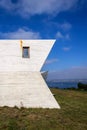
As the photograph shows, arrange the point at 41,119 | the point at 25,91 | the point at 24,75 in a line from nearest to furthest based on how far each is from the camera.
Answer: the point at 41,119 → the point at 25,91 → the point at 24,75

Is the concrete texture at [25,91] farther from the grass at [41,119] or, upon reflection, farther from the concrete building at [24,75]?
the grass at [41,119]

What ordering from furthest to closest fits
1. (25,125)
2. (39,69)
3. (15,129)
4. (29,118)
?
1. (39,69)
2. (29,118)
3. (25,125)
4. (15,129)

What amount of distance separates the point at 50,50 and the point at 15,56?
8.74ft

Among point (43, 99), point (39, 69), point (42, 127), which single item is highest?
point (39, 69)

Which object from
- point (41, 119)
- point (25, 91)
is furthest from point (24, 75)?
point (41, 119)

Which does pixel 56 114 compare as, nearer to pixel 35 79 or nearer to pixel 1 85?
pixel 35 79

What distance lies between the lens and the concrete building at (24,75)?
1645cm

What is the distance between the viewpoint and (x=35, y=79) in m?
17.2

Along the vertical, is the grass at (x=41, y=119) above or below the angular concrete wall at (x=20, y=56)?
below

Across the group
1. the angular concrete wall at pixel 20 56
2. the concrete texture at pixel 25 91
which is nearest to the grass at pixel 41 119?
the concrete texture at pixel 25 91

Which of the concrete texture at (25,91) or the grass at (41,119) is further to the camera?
the concrete texture at (25,91)

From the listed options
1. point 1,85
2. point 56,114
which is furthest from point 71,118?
point 1,85

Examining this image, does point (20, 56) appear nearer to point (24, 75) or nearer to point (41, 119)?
point (24, 75)

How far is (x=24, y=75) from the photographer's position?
17.4 metres
